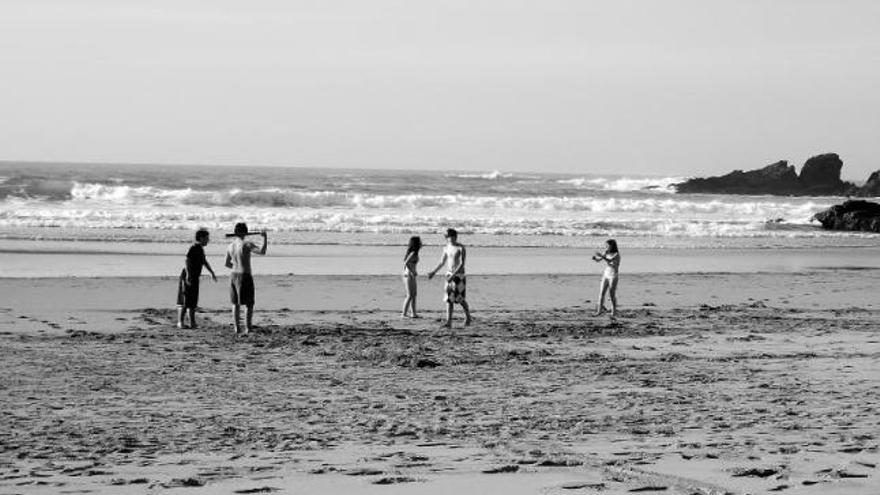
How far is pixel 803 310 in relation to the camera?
16.7 metres

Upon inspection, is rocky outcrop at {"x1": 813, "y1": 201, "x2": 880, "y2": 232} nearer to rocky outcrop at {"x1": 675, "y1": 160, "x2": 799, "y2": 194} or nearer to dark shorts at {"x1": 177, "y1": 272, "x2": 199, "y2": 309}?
dark shorts at {"x1": 177, "y1": 272, "x2": 199, "y2": 309}

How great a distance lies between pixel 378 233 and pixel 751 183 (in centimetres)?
6547

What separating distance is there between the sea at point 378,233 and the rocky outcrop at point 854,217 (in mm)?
795

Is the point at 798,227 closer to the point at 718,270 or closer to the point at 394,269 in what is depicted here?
the point at 718,270

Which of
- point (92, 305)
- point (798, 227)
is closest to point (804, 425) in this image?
point (92, 305)

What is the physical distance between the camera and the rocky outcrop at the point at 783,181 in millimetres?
91938

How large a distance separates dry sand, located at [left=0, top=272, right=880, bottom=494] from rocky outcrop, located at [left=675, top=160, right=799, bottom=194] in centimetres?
7785

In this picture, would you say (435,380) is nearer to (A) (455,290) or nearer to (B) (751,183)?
(A) (455,290)

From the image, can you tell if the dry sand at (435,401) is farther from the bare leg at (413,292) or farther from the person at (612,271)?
the person at (612,271)

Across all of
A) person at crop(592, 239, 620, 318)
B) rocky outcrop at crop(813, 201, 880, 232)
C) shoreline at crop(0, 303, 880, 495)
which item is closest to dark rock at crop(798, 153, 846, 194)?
rocky outcrop at crop(813, 201, 880, 232)

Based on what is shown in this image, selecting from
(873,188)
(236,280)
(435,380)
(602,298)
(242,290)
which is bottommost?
(435,380)

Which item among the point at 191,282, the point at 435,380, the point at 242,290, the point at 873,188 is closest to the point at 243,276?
the point at 242,290

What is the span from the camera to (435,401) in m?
8.73

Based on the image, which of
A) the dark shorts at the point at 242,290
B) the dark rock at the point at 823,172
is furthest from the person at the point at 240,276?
the dark rock at the point at 823,172
